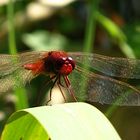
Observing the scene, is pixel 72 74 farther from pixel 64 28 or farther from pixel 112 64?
pixel 64 28

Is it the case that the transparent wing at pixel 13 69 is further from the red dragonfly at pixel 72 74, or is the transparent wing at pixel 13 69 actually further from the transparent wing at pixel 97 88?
the transparent wing at pixel 97 88

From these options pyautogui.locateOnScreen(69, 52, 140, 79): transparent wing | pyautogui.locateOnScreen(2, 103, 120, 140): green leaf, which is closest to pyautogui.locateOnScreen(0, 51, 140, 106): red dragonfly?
pyautogui.locateOnScreen(69, 52, 140, 79): transparent wing

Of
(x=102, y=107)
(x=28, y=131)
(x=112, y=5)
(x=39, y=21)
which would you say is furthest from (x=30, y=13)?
A: (x=28, y=131)

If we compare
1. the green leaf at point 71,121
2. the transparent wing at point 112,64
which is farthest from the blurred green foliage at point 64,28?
the green leaf at point 71,121

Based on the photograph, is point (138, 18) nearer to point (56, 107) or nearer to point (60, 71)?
point (60, 71)

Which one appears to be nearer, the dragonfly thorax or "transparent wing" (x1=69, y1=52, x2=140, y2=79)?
the dragonfly thorax

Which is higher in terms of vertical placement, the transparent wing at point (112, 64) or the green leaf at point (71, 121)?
the transparent wing at point (112, 64)

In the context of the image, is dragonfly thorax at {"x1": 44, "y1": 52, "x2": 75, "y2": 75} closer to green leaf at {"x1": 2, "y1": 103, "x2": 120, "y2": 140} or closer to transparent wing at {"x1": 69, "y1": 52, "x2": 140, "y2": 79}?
transparent wing at {"x1": 69, "y1": 52, "x2": 140, "y2": 79}

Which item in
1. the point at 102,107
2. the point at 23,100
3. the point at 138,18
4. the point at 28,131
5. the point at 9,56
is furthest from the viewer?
the point at 138,18
